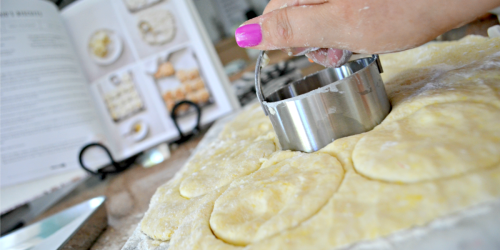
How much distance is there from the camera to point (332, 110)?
2.77ft

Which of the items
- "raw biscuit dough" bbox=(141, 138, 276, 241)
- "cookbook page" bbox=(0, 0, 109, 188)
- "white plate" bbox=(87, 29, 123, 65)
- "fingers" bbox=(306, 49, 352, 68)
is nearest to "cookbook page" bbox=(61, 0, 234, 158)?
"white plate" bbox=(87, 29, 123, 65)

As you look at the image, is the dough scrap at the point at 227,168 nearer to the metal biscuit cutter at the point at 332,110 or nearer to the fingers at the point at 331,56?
the metal biscuit cutter at the point at 332,110

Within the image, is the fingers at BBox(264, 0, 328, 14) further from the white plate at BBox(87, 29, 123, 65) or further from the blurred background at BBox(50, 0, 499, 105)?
the blurred background at BBox(50, 0, 499, 105)

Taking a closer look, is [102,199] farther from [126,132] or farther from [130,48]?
[130,48]

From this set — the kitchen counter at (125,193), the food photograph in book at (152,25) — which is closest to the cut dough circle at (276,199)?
the kitchen counter at (125,193)

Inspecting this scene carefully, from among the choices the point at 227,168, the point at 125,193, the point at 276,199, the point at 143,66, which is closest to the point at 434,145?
the point at 276,199

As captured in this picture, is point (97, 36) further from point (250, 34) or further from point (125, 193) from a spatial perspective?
point (250, 34)

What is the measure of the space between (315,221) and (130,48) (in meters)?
2.21

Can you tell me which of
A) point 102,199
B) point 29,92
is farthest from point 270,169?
point 29,92

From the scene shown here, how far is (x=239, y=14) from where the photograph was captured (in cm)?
811

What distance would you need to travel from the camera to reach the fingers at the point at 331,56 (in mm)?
928

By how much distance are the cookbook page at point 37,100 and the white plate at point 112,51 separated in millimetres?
191

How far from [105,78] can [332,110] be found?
2.04m

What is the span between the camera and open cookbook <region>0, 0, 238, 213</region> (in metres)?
1.98
